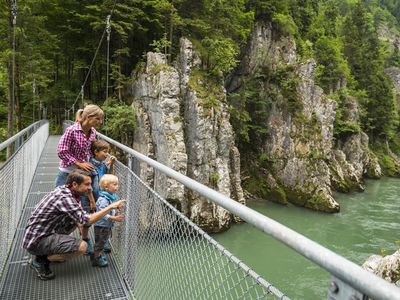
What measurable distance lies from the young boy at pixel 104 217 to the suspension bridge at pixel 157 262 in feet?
0.34

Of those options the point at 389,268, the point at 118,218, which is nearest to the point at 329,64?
the point at 389,268

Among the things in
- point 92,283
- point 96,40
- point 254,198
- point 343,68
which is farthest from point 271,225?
point 343,68

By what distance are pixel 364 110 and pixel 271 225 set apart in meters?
33.6

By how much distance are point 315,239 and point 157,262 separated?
13450 millimetres

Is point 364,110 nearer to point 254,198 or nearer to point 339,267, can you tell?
point 254,198

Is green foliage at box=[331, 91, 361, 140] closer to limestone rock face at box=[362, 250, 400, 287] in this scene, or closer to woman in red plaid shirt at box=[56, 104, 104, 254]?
limestone rock face at box=[362, 250, 400, 287]

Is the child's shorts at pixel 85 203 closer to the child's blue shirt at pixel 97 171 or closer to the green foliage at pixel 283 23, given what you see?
the child's blue shirt at pixel 97 171

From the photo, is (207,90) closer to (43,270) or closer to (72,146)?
(72,146)

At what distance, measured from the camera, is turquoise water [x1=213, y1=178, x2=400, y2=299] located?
36.7 feet

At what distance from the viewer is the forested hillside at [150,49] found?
15367 mm

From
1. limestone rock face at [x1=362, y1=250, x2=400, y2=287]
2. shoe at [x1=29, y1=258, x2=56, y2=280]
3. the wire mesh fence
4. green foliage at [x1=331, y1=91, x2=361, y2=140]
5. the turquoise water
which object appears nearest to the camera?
the wire mesh fence

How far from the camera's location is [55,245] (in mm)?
3021

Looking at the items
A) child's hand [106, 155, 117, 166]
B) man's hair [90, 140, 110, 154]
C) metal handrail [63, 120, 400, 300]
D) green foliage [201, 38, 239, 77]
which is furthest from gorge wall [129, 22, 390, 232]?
metal handrail [63, 120, 400, 300]

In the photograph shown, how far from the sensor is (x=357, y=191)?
76.8 ft
